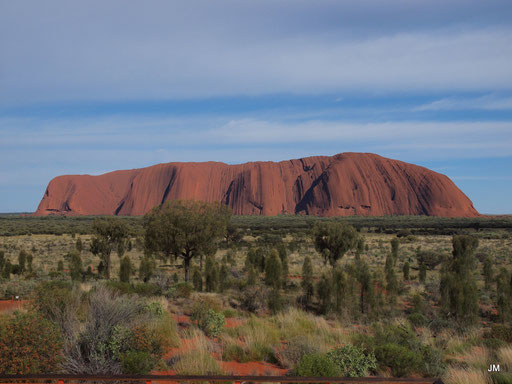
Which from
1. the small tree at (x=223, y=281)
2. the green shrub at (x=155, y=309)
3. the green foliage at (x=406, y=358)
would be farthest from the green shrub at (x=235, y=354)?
the small tree at (x=223, y=281)

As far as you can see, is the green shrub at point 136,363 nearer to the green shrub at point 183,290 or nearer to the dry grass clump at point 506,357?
the dry grass clump at point 506,357

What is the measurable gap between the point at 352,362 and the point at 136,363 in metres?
3.25

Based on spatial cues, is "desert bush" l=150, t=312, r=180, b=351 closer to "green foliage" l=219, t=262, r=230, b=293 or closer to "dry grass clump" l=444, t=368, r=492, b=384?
"dry grass clump" l=444, t=368, r=492, b=384

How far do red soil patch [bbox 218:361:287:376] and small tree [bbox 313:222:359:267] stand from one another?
13.7 metres

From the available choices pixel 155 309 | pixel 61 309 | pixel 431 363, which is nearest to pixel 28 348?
pixel 61 309

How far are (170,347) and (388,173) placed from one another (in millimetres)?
133102

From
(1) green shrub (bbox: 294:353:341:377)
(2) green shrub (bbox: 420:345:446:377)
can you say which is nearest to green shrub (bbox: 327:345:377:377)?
(1) green shrub (bbox: 294:353:341:377)

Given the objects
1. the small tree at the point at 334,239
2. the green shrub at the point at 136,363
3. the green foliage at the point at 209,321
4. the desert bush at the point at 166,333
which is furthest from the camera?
the small tree at the point at 334,239

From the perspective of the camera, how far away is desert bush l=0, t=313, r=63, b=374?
16.8 ft

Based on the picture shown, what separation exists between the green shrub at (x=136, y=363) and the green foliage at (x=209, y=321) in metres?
2.80

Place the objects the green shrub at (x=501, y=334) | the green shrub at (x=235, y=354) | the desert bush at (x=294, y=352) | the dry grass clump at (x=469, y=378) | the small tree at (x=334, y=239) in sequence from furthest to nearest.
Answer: the small tree at (x=334, y=239) < the green shrub at (x=501, y=334) < the green shrub at (x=235, y=354) < the desert bush at (x=294, y=352) < the dry grass clump at (x=469, y=378)

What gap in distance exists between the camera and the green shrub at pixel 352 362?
6133mm

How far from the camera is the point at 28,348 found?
5180 mm

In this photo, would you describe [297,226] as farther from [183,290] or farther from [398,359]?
[398,359]
